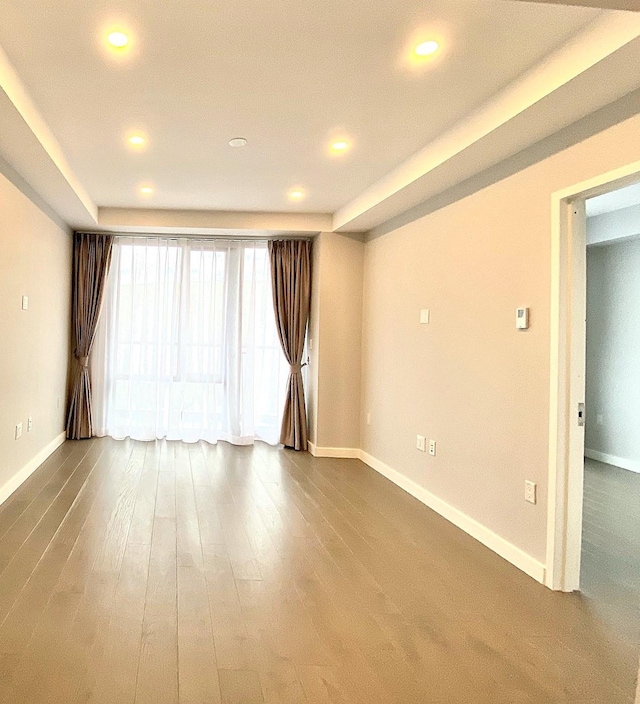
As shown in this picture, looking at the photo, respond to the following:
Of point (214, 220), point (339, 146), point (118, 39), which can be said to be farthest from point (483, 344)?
point (214, 220)

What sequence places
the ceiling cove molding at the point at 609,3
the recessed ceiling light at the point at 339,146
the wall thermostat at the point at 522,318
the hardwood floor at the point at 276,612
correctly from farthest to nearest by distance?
the recessed ceiling light at the point at 339,146 → the wall thermostat at the point at 522,318 → the hardwood floor at the point at 276,612 → the ceiling cove molding at the point at 609,3

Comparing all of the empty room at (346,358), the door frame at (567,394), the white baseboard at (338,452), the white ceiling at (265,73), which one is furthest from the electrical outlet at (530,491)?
the white baseboard at (338,452)

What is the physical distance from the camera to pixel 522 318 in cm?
327

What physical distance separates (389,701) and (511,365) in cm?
199

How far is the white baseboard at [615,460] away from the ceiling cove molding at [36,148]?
579 cm

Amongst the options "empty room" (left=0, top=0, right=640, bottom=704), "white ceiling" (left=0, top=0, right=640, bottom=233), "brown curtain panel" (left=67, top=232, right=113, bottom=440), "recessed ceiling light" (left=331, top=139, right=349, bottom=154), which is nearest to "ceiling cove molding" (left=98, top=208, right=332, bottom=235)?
"empty room" (left=0, top=0, right=640, bottom=704)

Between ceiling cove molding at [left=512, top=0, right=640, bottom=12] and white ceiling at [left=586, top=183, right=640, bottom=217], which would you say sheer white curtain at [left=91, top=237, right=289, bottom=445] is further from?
ceiling cove molding at [left=512, top=0, right=640, bottom=12]

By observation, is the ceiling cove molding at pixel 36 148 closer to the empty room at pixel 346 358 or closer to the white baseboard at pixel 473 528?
the empty room at pixel 346 358

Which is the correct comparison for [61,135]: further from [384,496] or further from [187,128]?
[384,496]

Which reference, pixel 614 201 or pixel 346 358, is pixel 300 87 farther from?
pixel 614 201

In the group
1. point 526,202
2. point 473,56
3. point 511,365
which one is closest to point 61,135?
point 473,56

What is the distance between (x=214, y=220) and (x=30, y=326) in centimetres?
211

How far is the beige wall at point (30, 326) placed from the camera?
4199 mm

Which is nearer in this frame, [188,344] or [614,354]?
[614,354]
